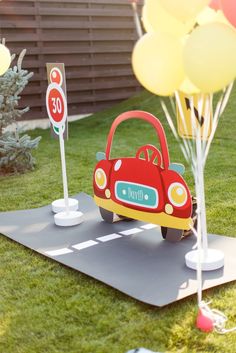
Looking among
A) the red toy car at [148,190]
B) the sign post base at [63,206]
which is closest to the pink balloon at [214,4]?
the red toy car at [148,190]

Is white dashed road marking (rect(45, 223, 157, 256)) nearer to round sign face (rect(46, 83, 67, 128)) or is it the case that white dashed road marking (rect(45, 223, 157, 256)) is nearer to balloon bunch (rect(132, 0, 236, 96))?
round sign face (rect(46, 83, 67, 128))

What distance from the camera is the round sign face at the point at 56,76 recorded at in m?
3.85

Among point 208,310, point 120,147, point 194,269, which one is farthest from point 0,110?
point 208,310

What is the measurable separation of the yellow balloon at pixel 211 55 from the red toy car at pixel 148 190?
3.66ft

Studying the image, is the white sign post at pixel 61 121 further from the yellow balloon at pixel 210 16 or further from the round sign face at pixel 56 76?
the yellow balloon at pixel 210 16

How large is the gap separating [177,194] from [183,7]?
133 centimetres

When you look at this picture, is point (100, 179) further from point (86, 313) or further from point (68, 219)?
point (86, 313)

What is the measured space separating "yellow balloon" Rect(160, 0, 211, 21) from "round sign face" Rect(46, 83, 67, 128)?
1.64 metres

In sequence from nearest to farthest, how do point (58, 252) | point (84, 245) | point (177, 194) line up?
point (177, 194)
point (58, 252)
point (84, 245)

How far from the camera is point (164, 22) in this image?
2.39 meters

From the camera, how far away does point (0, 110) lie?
5723 millimetres

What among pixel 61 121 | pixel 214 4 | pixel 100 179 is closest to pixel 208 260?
pixel 100 179

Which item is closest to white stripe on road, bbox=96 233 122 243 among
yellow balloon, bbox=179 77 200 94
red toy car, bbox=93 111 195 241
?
red toy car, bbox=93 111 195 241

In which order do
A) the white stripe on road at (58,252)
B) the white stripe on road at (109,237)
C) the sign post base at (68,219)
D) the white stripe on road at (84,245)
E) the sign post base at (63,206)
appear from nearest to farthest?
the white stripe on road at (58,252), the white stripe on road at (84,245), the white stripe on road at (109,237), the sign post base at (68,219), the sign post base at (63,206)
